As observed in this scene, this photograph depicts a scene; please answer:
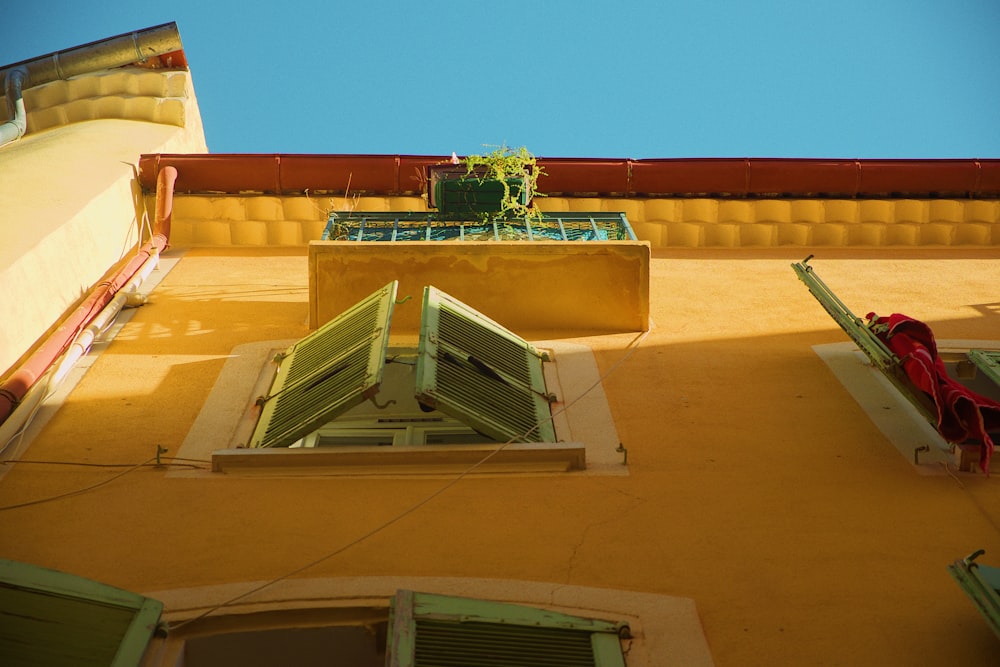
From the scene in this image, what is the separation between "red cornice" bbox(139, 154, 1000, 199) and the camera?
12148 mm

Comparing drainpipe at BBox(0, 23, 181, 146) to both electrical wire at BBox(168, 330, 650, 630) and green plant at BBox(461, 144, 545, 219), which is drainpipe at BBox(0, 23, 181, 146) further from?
electrical wire at BBox(168, 330, 650, 630)

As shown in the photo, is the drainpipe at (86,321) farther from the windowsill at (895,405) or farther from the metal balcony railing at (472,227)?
the windowsill at (895,405)

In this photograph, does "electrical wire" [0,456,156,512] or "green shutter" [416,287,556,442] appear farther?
"green shutter" [416,287,556,442]

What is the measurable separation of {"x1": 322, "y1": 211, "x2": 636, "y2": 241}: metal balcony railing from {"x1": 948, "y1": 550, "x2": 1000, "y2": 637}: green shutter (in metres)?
4.64

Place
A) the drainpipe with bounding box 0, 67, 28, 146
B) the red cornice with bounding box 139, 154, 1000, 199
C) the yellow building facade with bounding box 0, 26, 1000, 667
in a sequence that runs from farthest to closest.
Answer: the drainpipe with bounding box 0, 67, 28, 146 → the red cornice with bounding box 139, 154, 1000, 199 → the yellow building facade with bounding box 0, 26, 1000, 667

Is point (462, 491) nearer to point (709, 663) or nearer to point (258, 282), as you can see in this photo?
point (709, 663)

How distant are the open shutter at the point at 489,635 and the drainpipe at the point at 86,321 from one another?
11.0 feet

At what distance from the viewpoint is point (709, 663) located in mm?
5578

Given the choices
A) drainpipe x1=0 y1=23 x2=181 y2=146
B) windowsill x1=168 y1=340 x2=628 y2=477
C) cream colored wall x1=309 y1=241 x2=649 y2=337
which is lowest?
windowsill x1=168 y1=340 x2=628 y2=477

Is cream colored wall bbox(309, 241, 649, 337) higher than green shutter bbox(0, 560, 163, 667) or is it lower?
higher

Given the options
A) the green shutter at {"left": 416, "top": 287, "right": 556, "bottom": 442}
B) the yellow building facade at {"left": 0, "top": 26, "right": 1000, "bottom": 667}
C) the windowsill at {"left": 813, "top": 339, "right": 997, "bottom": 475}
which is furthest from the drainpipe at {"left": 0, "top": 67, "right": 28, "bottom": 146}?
the windowsill at {"left": 813, "top": 339, "right": 997, "bottom": 475}

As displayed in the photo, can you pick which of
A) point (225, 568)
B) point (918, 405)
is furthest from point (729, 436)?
point (225, 568)

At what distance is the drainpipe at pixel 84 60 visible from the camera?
1465 centimetres

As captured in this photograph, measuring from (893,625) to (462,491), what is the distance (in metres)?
2.38
